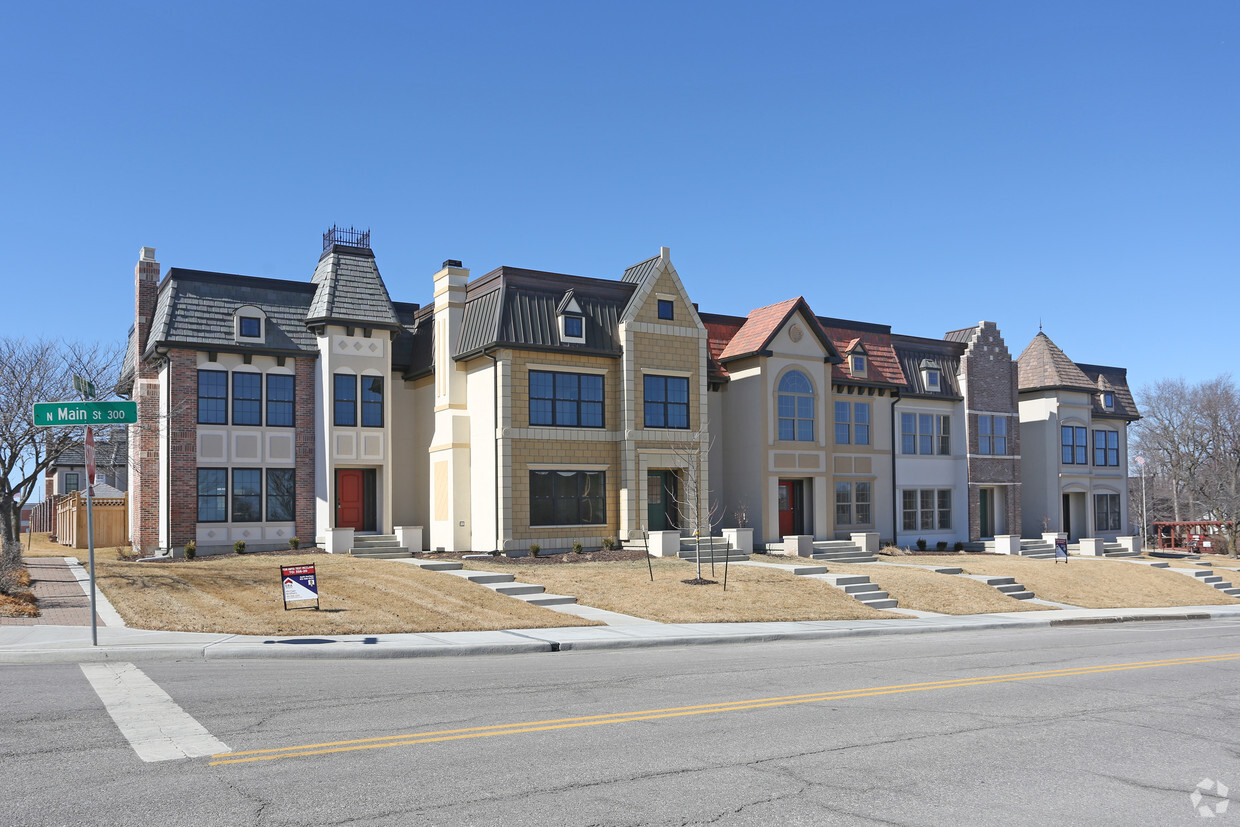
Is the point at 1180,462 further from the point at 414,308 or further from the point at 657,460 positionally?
the point at 414,308

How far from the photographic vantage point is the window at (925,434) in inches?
1585

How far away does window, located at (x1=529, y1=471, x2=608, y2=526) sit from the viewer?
29.6 meters

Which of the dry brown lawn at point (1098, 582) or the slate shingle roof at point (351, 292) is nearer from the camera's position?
the dry brown lawn at point (1098, 582)

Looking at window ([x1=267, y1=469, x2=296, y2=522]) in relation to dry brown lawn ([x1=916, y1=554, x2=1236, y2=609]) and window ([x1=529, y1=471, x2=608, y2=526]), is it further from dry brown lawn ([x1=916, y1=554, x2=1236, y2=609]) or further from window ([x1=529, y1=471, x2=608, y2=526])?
dry brown lawn ([x1=916, y1=554, x2=1236, y2=609])

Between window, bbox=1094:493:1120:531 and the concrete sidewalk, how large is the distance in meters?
29.3

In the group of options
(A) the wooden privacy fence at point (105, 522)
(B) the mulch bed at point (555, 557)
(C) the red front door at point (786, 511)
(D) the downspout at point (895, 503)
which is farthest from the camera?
(D) the downspout at point (895, 503)

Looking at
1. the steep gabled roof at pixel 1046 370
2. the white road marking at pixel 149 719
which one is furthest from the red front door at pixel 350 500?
the steep gabled roof at pixel 1046 370

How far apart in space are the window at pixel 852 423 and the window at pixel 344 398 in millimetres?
18593

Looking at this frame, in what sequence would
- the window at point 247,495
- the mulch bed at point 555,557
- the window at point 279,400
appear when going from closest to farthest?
1. the mulch bed at point 555,557
2. the window at point 247,495
3. the window at point 279,400

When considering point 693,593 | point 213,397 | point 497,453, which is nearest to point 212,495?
point 213,397

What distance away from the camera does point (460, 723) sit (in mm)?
9391

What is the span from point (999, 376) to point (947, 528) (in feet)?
24.1

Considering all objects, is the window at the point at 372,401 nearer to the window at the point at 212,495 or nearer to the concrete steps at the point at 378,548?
the concrete steps at the point at 378,548

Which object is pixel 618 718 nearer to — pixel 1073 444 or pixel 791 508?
pixel 791 508
